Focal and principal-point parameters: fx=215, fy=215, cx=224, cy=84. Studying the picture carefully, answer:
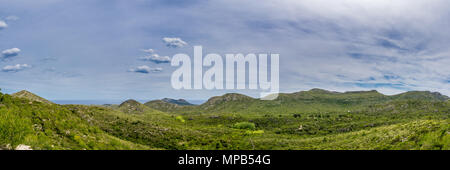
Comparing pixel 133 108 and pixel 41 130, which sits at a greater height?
pixel 41 130

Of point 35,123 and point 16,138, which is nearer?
point 16,138

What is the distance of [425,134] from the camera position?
24594 millimetres

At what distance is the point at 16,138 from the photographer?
46.2 feet

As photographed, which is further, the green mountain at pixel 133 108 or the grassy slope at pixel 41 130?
the green mountain at pixel 133 108

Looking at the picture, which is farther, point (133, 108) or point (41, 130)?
point (133, 108)

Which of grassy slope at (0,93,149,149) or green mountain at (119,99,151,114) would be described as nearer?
grassy slope at (0,93,149,149)
